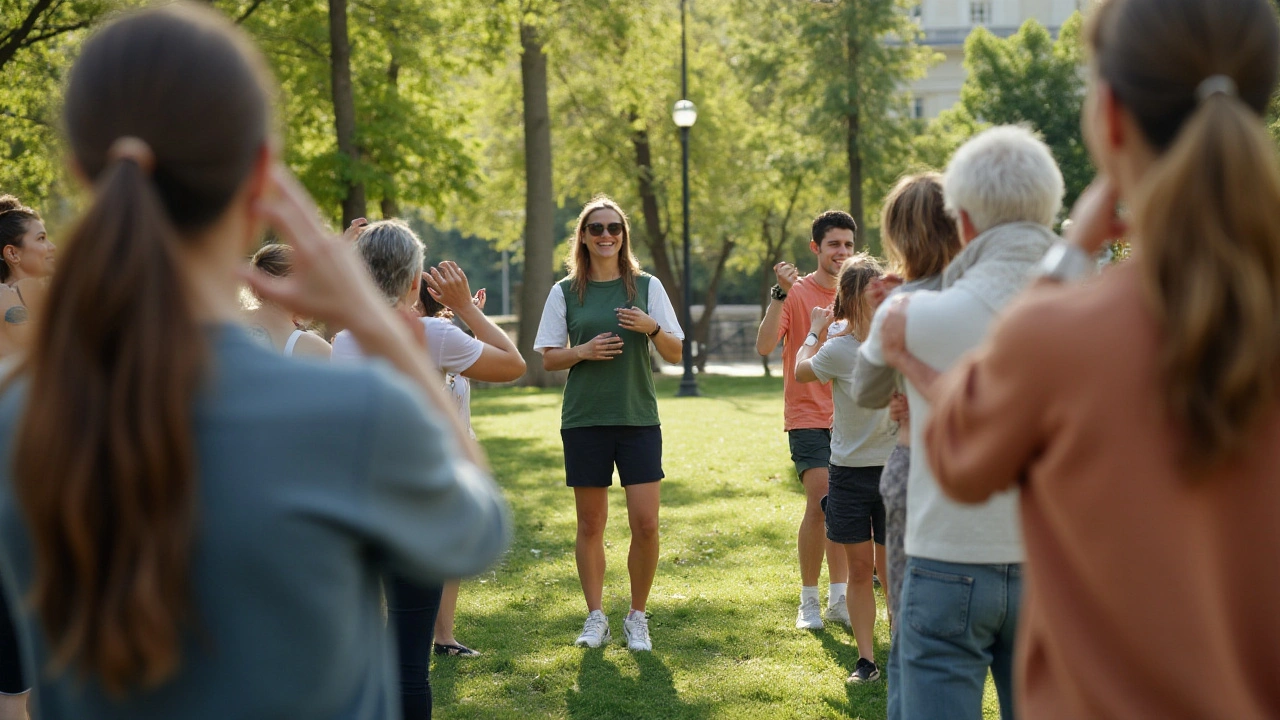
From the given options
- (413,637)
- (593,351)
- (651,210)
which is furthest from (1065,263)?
(651,210)

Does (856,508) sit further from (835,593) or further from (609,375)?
(609,375)

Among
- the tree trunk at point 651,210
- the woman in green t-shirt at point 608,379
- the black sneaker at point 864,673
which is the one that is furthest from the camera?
the tree trunk at point 651,210

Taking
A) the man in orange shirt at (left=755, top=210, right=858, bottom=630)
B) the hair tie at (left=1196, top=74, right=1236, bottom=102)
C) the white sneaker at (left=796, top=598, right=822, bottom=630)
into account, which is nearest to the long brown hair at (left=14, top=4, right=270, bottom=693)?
the hair tie at (left=1196, top=74, right=1236, bottom=102)

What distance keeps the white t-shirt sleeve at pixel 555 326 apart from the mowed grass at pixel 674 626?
41cm

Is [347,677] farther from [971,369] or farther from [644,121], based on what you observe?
[644,121]

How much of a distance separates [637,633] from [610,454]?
1016 millimetres

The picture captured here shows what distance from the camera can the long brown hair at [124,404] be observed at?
1.39 meters

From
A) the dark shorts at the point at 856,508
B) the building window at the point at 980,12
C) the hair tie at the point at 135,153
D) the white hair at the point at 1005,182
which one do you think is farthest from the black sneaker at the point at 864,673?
the building window at the point at 980,12

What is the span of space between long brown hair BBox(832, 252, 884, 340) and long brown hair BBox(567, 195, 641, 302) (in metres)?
1.45

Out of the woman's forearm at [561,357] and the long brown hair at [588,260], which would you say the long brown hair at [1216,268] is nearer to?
the woman's forearm at [561,357]

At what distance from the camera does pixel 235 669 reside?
4.88 ft

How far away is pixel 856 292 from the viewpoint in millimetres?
5230

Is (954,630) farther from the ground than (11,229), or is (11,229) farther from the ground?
(11,229)

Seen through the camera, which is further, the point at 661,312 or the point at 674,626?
the point at 674,626
